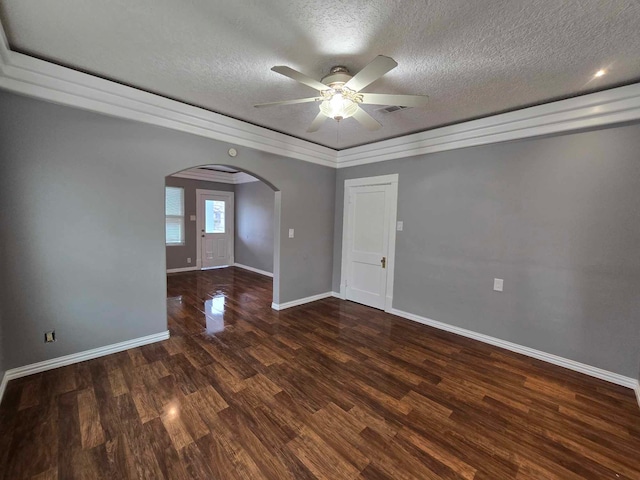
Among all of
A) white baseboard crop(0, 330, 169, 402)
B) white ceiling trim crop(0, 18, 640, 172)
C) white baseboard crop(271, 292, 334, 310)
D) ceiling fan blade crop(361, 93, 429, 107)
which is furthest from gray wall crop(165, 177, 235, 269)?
ceiling fan blade crop(361, 93, 429, 107)

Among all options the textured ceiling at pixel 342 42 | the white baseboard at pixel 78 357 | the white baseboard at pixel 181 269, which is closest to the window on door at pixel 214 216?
the white baseboard at pixel 181 269

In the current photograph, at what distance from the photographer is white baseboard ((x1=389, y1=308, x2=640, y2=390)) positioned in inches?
96.4

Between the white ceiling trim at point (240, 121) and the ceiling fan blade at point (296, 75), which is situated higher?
the white ceiling trim at point (240, 121)

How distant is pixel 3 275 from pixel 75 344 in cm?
84

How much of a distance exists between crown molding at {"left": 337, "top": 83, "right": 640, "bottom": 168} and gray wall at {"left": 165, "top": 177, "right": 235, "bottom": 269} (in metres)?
4.95

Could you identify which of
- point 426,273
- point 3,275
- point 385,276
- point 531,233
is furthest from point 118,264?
point 531,233

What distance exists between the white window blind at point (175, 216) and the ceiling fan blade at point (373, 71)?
237 inches

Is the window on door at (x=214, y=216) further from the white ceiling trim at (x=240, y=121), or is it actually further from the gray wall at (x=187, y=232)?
the white ceiling trim at (x=240, y=121)

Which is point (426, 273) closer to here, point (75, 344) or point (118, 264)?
point (118, 264)

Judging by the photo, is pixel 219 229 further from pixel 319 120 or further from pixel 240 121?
pixel 319 120

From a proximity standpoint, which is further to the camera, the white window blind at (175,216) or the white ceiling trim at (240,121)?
the white window blind at (175,216)

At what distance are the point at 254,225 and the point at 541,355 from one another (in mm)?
6101

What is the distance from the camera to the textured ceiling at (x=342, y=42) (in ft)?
5.10

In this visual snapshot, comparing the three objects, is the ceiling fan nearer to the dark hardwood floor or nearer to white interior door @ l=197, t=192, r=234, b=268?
the dark hardwood floor
